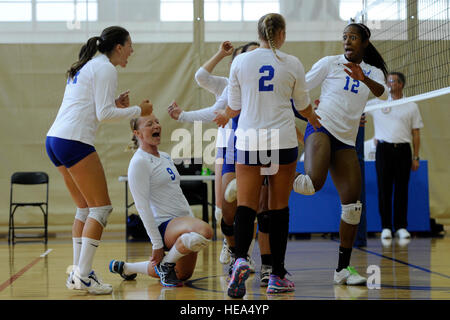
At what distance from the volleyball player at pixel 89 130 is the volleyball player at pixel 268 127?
627mm

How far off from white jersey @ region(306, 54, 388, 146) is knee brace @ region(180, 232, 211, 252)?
103 centimetres

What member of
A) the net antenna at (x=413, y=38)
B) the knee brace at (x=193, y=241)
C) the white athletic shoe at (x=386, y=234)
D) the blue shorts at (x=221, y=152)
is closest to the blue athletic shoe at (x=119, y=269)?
the knee brace at (x=193, y=241)

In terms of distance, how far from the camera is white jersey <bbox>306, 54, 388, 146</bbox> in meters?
3.74

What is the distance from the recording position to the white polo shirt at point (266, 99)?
127 inches

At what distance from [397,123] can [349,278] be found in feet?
13.1

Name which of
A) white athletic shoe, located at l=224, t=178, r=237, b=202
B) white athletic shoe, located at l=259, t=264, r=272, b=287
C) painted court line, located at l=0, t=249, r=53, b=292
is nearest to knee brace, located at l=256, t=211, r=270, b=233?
white athletic shoe, located at l=259, t=264, r=272, b=287

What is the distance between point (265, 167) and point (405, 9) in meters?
5.85

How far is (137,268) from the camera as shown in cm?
398

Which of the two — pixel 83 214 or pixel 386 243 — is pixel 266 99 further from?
pixel 386 243

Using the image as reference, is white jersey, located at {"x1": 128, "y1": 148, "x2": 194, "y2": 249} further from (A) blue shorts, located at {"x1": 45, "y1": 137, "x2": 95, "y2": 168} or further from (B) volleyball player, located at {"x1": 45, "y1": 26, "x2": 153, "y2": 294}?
(A) blue shorts, located at {"x1": 45, "y1": 137, "x2": 95, "y2": 168}

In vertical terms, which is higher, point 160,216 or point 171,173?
point 171,173

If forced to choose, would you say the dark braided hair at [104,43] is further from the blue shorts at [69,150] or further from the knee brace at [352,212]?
the knee brace at [352,212]

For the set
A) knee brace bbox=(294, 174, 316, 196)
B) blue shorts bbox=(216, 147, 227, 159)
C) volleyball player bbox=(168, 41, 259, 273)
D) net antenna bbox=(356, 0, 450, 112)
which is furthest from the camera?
net antenna bbox=(356, 0, 450, 112)

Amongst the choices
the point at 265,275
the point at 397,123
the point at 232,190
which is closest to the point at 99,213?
the point at 232,190
